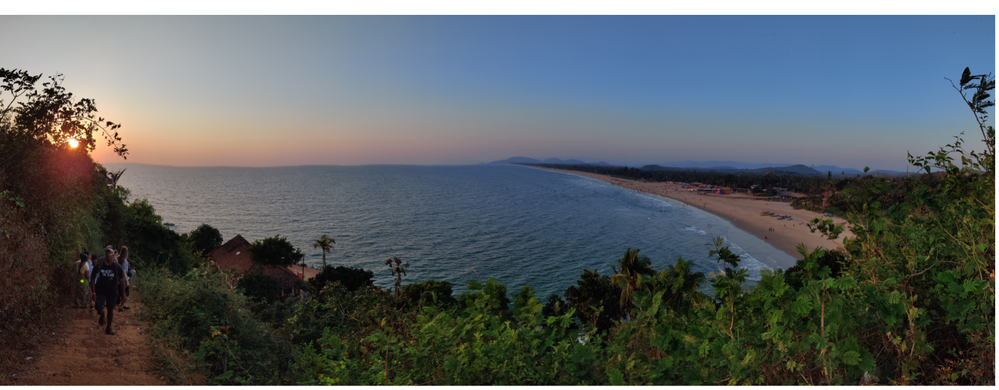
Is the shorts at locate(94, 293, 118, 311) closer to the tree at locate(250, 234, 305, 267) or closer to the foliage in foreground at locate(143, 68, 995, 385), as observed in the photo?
the foliage in foreground at locate(143, 68, 995, 385)

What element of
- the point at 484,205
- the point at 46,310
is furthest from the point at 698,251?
the point at 484,205

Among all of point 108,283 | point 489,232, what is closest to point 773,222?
point 489,232

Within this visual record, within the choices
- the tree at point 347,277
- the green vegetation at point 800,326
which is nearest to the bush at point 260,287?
the tree at point 347,277

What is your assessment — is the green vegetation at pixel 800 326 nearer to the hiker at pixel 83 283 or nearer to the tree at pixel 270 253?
the hiker at pixel 83 283

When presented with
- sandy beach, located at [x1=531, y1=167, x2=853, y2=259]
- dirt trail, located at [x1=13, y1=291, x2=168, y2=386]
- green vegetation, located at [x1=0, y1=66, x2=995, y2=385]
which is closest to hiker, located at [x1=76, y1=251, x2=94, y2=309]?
dirt trail, located at [x1=13, y1=291, x2=168, y2=386]

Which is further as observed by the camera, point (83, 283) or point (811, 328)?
point (83, 283)

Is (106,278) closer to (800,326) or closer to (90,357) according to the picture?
(90,357)

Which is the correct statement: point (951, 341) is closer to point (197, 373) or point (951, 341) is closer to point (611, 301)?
point (197, 373)
